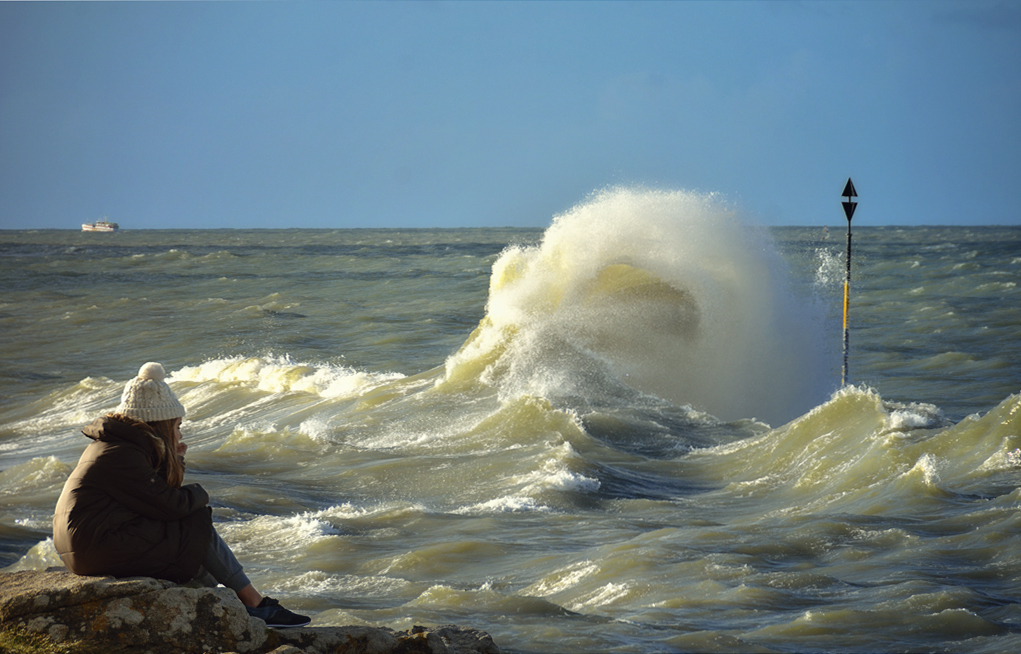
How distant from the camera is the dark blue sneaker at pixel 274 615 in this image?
4277 millimetres

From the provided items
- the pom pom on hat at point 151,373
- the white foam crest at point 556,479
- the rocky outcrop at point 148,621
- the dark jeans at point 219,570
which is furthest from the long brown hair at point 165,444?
the white foam crest at point 556,479

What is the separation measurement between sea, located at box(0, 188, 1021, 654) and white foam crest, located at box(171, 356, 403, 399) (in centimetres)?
10

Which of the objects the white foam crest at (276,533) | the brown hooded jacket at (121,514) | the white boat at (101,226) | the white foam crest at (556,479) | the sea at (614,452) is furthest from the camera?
the white boat at (101,226)

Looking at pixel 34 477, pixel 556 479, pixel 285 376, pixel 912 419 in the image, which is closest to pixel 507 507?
pixel 556 479

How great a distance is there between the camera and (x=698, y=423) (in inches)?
482

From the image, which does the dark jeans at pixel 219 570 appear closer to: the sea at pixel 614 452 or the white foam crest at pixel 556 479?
the sea at pixel 614 452

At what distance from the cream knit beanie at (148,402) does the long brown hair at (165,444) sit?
2cm

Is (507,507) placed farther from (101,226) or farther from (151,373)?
(101,226)

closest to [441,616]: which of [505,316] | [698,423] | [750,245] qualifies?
[698,423]

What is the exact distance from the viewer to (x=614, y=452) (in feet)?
34.5

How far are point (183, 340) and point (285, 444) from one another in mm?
13410

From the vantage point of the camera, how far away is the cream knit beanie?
4219mm

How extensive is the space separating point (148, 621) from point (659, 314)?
1282cm

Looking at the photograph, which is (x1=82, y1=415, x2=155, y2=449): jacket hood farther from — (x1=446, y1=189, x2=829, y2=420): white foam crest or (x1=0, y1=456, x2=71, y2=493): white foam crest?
(x1=446, y1=189, x2=829, y2=420): white foam crest
